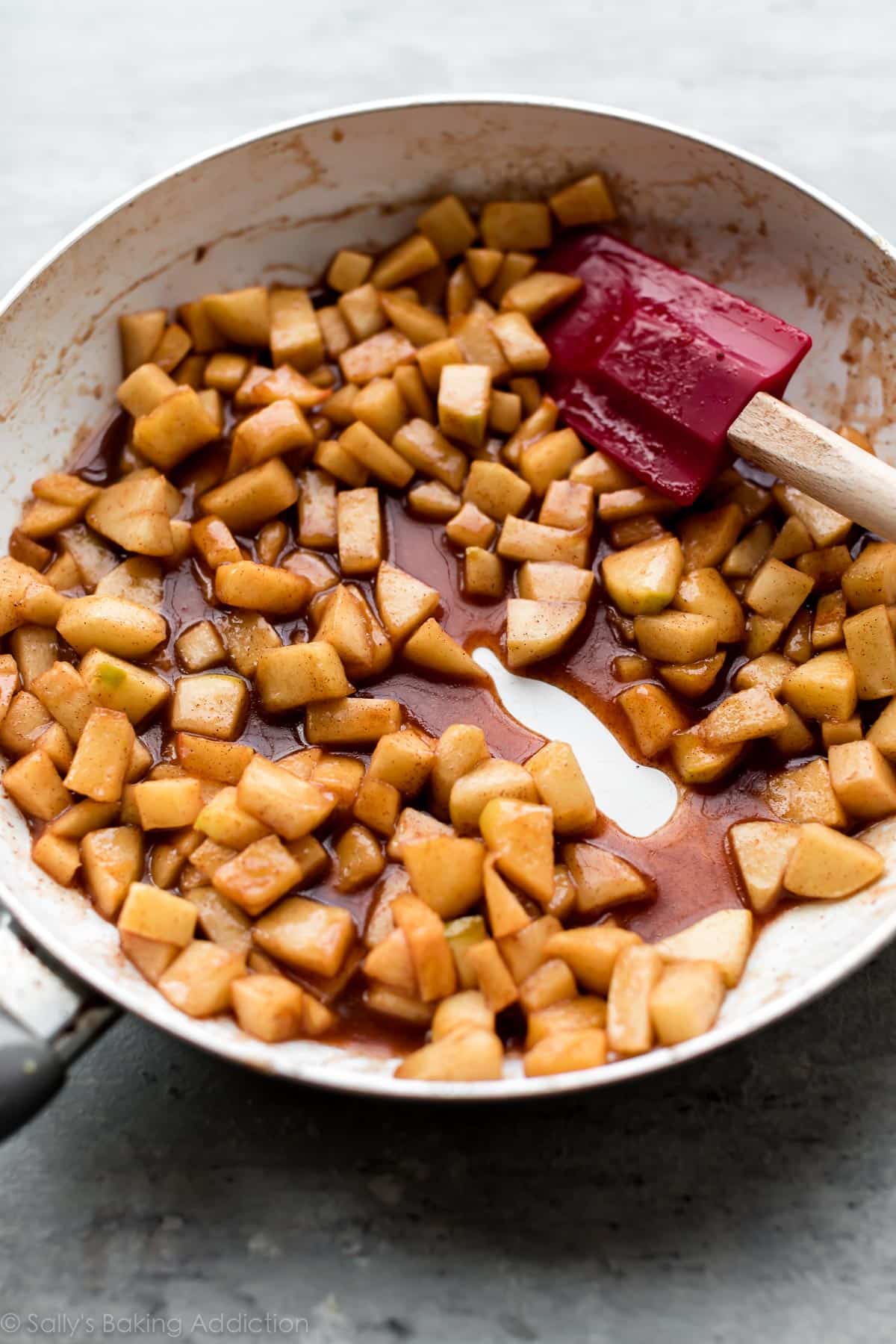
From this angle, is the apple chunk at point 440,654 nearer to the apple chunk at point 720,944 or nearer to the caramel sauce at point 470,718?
the caramel sauce at point 470,718

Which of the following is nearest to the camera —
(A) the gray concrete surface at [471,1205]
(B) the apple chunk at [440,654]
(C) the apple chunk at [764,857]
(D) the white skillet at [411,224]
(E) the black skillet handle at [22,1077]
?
(E) the black skillet handle at [22,1077]

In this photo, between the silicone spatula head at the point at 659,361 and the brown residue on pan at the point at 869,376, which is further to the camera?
the brown residue on pan at the point at 869,376

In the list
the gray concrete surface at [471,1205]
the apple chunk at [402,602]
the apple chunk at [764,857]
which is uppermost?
the apple chunk at [402,602]

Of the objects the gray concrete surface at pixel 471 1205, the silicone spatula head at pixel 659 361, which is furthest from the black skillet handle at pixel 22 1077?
the silicone spatula head at pixel 659 361

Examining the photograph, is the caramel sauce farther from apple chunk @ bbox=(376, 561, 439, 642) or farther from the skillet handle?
the skillet handle

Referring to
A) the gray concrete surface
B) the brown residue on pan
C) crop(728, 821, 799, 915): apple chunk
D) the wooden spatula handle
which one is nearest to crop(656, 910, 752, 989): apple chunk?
crop(728, 821, 799, 915): apple chunk

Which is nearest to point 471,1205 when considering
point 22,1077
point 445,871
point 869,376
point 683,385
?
point 445,871

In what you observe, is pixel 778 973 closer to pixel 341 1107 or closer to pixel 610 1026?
pixel 610 1026
